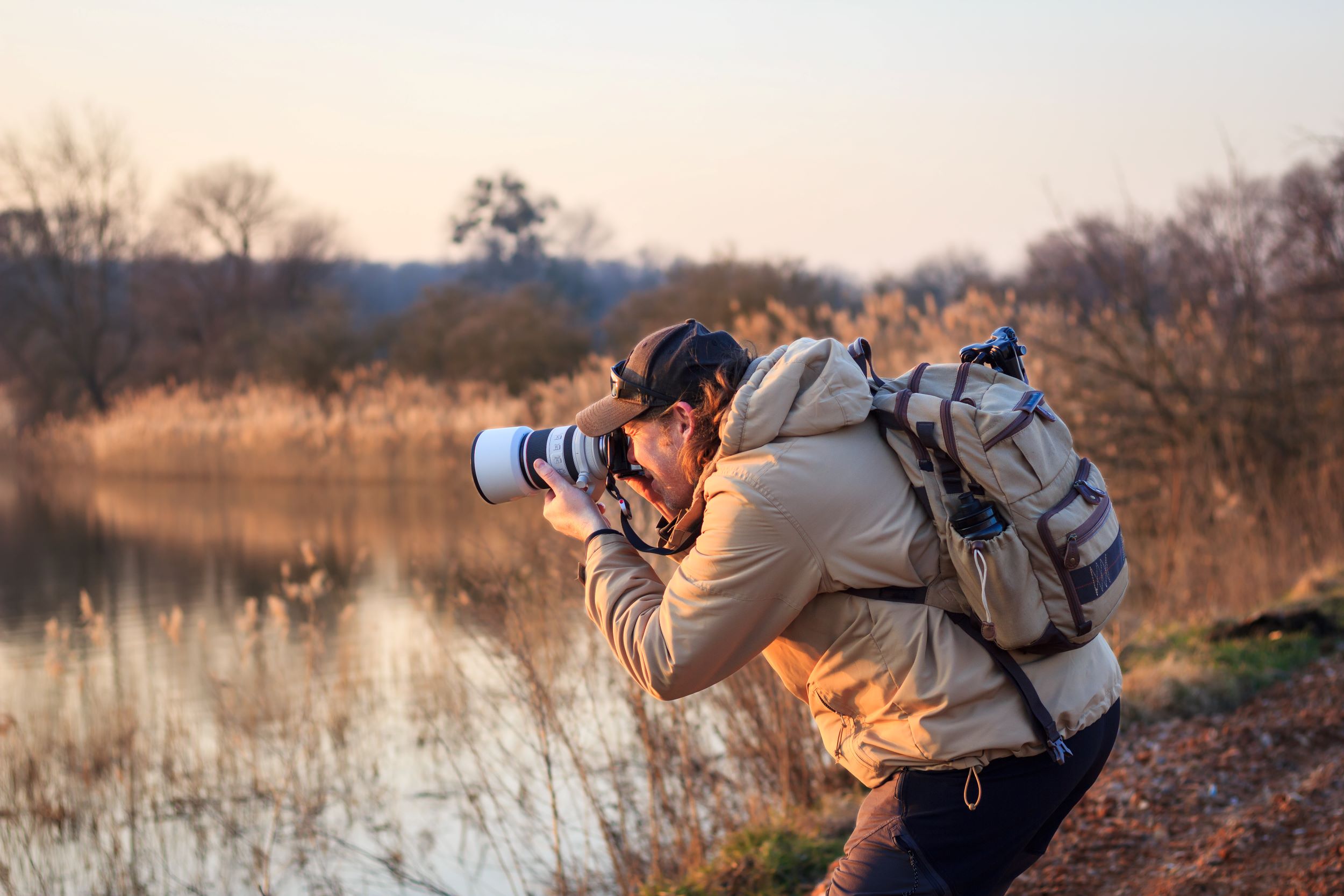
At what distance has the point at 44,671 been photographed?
633cm

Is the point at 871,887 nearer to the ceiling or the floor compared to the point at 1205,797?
nearer to the ceiling

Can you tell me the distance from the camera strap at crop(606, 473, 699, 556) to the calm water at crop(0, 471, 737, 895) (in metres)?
1.45

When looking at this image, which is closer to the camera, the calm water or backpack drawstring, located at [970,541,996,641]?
backpack drawstring, located at [970,541,996,641]

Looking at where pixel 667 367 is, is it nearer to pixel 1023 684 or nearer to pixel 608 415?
pixel 608 415

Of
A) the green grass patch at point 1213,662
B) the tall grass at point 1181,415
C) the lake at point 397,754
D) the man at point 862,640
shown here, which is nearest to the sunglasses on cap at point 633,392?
the man at point 862,640

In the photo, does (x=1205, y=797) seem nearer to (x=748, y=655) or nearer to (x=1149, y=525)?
(x=748, y=655)

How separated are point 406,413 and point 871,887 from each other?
1362 cm

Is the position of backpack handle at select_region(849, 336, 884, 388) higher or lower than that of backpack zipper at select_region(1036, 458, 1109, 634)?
higher

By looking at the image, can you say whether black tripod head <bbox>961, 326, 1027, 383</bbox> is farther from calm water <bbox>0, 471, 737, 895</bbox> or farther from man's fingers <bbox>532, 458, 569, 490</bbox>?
calm water <bbox>0, 471, 737, 895</bbox>

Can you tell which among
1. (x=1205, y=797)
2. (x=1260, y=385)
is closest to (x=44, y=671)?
(x=1205, y=797)

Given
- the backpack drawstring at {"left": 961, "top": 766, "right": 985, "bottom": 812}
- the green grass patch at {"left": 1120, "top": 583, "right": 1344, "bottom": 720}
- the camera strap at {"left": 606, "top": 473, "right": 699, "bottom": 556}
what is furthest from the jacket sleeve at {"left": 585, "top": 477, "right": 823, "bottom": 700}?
the green grass patch at {"left": 1120, "top": 583, "right": 1344, "bottom": 720}

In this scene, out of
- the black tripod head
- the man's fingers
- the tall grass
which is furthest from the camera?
the tall grass

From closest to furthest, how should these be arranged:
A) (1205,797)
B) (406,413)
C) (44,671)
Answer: (1205,797)
(44,671)
(406,413)

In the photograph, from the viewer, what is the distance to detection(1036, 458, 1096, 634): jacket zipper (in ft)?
5.06
